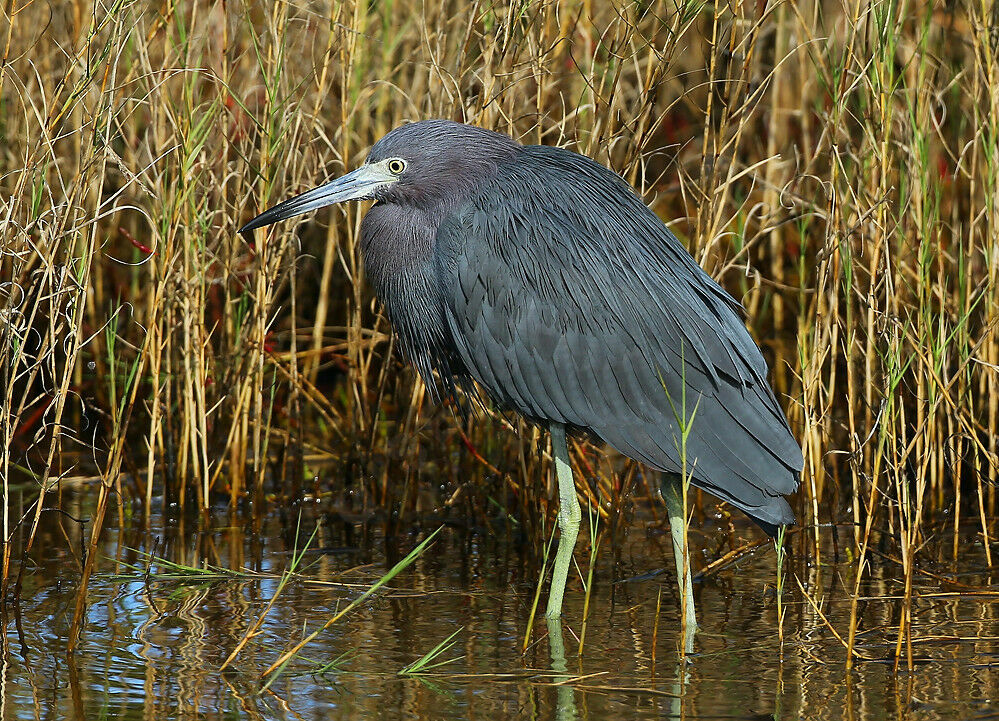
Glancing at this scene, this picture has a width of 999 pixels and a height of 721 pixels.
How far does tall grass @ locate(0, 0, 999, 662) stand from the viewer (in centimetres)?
392

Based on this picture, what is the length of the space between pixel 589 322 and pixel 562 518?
61cm

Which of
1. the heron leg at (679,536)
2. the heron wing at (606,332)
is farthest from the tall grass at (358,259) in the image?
the heron leg at (679,536)

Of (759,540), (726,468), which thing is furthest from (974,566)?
(726,468)

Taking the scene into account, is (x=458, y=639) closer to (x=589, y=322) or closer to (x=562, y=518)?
(x=562, y=518)

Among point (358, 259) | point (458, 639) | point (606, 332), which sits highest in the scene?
point (358, 259)

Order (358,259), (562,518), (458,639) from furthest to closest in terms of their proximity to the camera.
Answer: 1. (358,259)
2. (562,518)
3. (458,639)

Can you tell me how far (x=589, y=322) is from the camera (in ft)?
12.6

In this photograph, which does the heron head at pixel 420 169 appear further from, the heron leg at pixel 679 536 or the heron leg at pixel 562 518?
the heron leg at pixel 679 536

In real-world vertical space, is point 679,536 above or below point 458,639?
above

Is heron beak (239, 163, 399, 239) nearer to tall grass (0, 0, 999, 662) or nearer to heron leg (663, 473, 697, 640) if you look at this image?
tall grass (0, 0, 999, 662)

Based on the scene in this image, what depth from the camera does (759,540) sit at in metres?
4.27

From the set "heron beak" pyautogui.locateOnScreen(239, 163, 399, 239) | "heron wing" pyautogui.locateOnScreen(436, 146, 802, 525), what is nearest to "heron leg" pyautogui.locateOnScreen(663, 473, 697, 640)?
"heron wing" pyautogui.locateOnScreen(436, 146, 802, 525)

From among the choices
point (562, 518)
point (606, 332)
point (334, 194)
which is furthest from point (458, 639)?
point (334, 194)

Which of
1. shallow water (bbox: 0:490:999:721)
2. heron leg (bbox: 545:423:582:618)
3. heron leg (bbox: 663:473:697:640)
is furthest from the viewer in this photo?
heron leg (bbox: 545:423:582:618)
